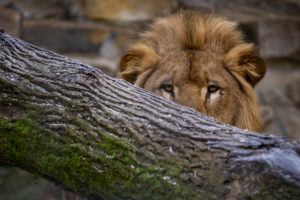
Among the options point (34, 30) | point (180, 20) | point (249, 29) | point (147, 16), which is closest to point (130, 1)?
point (147, 16)

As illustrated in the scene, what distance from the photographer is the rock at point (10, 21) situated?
5.51 metres

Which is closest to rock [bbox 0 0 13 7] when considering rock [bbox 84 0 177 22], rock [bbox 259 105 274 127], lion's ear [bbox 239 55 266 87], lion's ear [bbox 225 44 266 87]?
rock [bbox 84 0 177 22]

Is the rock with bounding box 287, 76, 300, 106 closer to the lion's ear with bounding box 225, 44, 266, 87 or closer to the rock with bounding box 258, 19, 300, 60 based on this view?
the rock with bounding box 258, 19, 300, 60

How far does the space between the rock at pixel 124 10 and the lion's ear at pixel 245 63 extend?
252cm

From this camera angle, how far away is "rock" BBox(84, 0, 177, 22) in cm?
578

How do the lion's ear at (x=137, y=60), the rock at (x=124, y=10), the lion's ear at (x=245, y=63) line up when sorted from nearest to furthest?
the lion's ear at (x=245, y=63) < the lion's ear at (x=137, y=60) < the rock at (x=124, y=10)

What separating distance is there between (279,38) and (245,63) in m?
2.83

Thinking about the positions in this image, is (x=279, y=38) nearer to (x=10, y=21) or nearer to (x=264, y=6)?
(x=264, y=6)

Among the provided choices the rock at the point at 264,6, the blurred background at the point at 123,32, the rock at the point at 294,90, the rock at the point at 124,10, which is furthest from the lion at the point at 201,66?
the rock at the point at 294,90

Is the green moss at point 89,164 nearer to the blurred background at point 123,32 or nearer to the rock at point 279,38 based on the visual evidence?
the blurred background at point 123,32

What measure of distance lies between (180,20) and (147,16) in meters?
2.12

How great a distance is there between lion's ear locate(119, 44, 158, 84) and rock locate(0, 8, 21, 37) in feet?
8.14

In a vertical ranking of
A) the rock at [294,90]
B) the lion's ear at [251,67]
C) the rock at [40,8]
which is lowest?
the rock at [294,90]

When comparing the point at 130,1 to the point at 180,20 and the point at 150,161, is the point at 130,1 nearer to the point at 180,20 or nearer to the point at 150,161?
the point at 180,20
